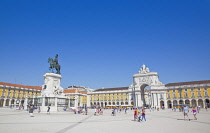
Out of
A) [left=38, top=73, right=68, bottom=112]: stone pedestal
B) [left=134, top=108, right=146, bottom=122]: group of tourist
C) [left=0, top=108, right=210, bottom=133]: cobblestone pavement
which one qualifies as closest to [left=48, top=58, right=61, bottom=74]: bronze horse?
[left=38, top=73, right=68, bottom=112]: stone pedestal

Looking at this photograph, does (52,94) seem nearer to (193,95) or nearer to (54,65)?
(54,65)

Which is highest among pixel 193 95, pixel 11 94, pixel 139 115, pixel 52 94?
pixel 52 94

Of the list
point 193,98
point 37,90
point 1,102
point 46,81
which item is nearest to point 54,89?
point 46,81

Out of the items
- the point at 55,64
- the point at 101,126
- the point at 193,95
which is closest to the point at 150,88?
the point at 193,95

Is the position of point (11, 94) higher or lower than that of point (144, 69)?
lower

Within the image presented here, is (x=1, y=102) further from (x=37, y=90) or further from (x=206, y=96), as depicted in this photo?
(x=206, y=96)

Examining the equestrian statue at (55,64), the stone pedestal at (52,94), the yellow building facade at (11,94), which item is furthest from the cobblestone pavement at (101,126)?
the yellow building facade at (11,94)

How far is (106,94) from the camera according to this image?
84.4 metres

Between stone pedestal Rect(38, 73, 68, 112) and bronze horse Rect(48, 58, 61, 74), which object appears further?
bronze horse Rect(48, 58, 61, 74)

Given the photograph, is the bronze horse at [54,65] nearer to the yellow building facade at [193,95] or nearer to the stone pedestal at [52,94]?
the stone pedestal at [52,94]

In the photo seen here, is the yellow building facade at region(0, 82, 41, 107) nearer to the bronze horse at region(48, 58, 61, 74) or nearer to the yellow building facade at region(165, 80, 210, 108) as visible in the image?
the bronze horse at region(48, 58, 61, 74)

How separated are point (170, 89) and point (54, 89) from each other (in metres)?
56.2

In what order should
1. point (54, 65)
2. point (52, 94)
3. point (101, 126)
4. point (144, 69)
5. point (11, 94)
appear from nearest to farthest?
point (101, 126)
point (52, 94)
point (54, 65)
point (11, 94)
point (144, 69)

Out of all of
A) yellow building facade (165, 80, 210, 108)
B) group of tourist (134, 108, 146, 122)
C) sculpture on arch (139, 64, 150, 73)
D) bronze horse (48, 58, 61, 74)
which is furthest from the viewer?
sculpture on arch (139, 64, 150, 73)
